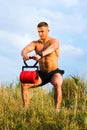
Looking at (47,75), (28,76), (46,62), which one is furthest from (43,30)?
(28,76)

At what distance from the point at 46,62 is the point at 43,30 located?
598mm

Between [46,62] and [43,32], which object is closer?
[43,32]

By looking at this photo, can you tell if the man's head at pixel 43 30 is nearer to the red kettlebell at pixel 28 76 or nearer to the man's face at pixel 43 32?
the man's face at pixel 43 32

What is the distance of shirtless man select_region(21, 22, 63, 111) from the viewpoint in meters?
9.52

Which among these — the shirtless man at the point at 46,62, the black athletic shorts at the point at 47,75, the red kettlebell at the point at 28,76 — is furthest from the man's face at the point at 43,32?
the red kettlebell at the point at 28,76

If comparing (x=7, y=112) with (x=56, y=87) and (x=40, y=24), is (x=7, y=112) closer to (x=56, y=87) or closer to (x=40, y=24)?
(x=56, y=87)

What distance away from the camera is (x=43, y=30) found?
9.65 meters

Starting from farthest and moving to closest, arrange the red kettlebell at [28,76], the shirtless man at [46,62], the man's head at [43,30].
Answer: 1. the man's head at [43,30]
2. the shirtless man at [46,62]
3. the red kettlebell at [28,76]

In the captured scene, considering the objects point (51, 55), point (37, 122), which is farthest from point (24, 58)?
point (37, 122)

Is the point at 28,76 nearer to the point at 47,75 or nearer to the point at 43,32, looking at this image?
the point at 47,75

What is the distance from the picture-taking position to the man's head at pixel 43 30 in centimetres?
965

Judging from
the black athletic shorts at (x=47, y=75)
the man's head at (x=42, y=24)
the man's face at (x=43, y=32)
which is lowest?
the black athletic shorts at (x=47, y=75)

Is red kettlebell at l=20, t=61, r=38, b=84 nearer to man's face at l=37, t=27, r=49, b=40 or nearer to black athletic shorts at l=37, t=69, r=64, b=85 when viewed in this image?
black athletic shorts at l=37, t=69, r=64, b=85

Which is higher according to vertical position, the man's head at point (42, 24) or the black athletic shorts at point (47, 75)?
the man's head at point (42, 24)
